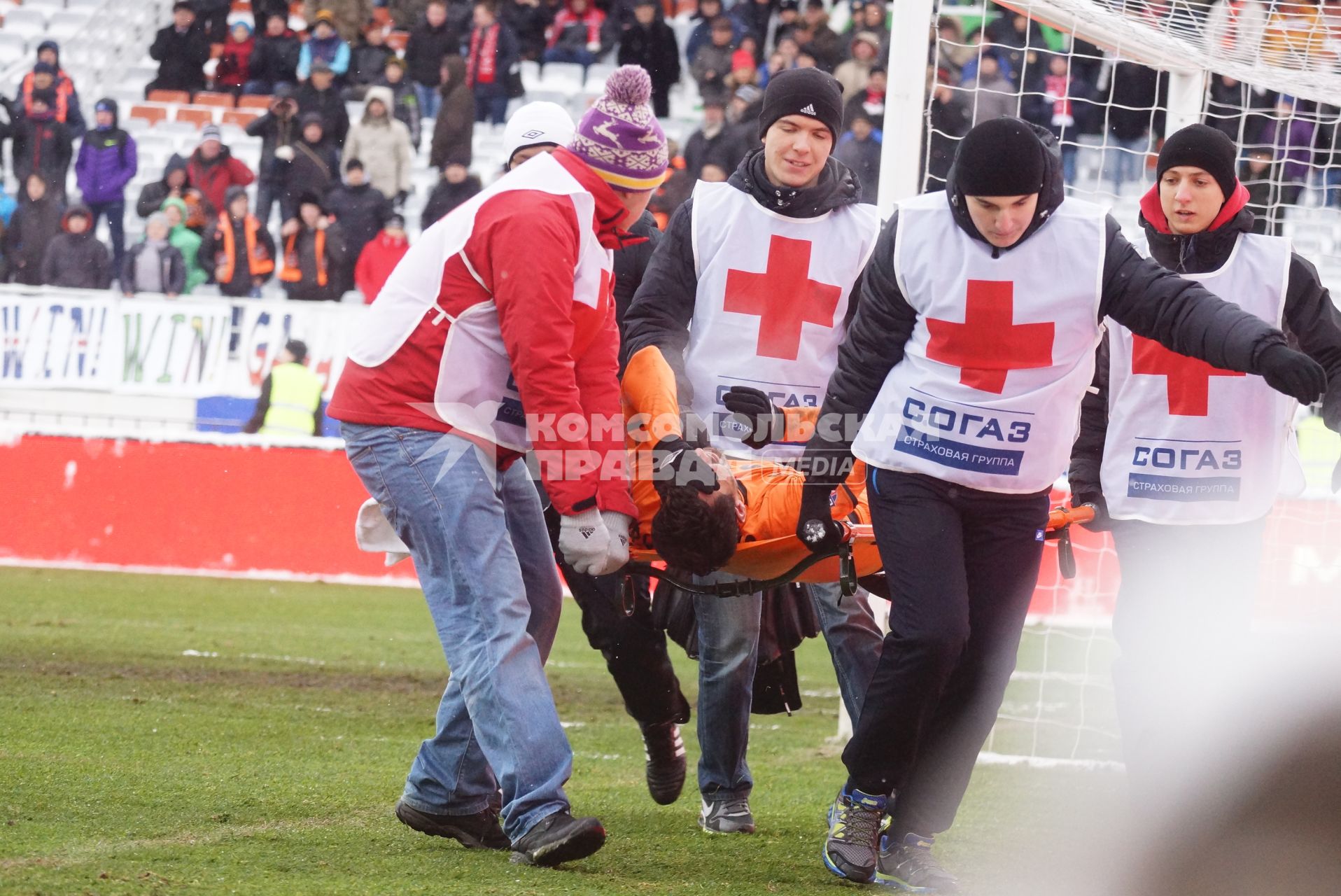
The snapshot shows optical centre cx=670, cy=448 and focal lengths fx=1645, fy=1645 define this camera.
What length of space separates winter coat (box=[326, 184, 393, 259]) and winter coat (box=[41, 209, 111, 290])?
219cm

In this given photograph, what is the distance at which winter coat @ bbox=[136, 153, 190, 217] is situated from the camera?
1631cm

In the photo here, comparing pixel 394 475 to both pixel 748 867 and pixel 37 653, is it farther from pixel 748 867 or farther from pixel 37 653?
pixel 37 653

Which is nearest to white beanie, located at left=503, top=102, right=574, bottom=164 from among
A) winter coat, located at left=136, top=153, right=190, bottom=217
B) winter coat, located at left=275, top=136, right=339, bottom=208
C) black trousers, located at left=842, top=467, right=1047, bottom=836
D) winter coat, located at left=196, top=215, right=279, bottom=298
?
black trousers, located at left=842, top=467, right=1047, bottom=836

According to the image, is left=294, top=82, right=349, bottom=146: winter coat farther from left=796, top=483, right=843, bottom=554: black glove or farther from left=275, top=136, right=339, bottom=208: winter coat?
left=796, top=483, right=843, bottom=554: black glove

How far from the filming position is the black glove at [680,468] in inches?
167

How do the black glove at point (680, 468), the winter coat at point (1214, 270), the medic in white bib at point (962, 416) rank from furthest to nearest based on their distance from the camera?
the winter coat at point (1214, 270) < the black glove at point (680, 468) < the medic in white bib at point (962, 416)

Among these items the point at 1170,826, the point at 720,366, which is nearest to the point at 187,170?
the point at 720,366

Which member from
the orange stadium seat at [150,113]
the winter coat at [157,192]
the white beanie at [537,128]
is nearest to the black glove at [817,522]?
the white beanie at [537,128]

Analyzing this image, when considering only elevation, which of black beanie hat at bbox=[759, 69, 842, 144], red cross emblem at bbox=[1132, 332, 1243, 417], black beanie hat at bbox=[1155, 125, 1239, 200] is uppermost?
black beanie hat at bbox=[759, 69, 842, 144]

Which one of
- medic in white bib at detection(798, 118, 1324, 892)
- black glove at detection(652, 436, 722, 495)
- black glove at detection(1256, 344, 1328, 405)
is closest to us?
black glove at detection(1256, 344, 1328, 405)

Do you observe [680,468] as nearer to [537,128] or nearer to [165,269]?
[537,128]

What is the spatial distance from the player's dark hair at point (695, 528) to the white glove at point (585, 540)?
333 millimetres

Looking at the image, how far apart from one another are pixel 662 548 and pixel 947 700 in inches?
32.9

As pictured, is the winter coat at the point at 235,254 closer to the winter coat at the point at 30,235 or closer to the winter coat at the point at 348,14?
the winter coat at the point at 30,235
